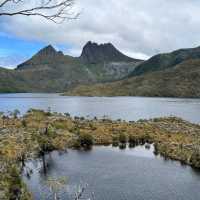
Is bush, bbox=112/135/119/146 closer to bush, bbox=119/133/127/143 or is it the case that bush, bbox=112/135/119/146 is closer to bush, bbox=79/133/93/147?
bush, bbox=119/133/127/143

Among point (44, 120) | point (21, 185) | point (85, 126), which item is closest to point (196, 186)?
point (21, 185)

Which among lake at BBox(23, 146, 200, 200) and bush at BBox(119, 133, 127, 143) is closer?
lake at BBox(23, 146, 200, 200)

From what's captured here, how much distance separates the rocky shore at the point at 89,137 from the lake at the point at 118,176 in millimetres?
3647

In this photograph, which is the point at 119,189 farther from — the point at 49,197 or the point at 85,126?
the point at 85,126

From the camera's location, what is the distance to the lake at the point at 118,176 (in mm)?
53366

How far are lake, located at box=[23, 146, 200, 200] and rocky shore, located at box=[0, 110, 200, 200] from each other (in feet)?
12.0

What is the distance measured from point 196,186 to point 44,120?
2944 inches

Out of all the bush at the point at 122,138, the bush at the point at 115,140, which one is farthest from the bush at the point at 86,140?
the bush at the point at 122,138

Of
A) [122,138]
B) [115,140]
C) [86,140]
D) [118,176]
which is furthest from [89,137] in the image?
[118,176]

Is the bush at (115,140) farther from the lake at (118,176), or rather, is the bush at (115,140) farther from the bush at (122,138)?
the lake at (118,176)

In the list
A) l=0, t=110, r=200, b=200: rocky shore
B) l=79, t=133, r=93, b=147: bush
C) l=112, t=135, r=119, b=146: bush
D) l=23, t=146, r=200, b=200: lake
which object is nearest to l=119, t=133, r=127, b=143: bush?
l=0, t=110, r=200, b=200: rocky shore

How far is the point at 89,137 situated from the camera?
326 ft

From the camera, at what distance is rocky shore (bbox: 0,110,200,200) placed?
79562 mm

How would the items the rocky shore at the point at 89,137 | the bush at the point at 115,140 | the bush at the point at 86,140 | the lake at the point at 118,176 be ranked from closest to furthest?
the lake at the point at 118,176 → the rocky shore at the point at 89,137 → the bush at the point at 86,140 → the bush at the point at 115,140
